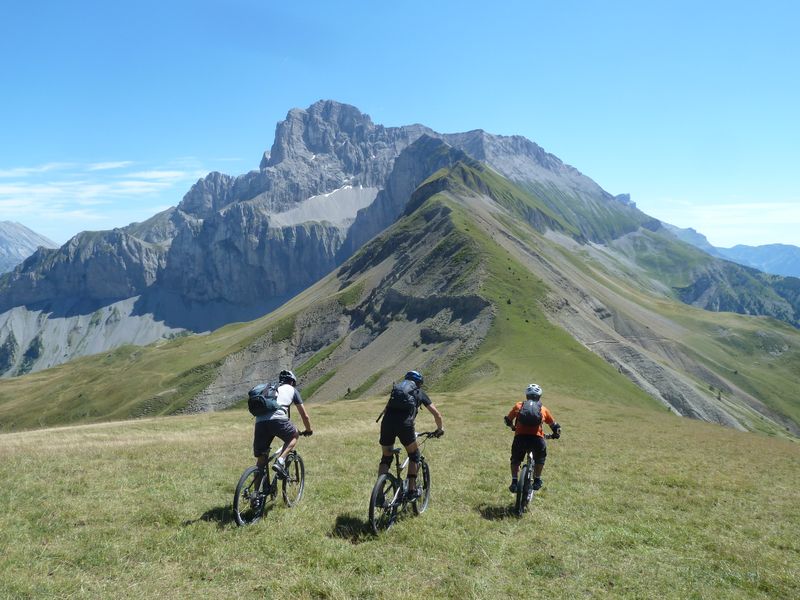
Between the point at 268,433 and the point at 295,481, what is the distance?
2.70 meters

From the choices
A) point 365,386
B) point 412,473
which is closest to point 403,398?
point 412,473

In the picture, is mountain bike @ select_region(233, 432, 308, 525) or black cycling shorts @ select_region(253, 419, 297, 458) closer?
mountain bike @ select_region(233, 432, 308, 525)

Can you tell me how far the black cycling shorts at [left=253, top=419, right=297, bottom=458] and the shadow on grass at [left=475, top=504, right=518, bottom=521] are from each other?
6.24 m

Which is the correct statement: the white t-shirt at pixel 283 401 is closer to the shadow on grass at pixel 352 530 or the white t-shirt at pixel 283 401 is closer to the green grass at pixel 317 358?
the shadow on grass at pixel 352 530

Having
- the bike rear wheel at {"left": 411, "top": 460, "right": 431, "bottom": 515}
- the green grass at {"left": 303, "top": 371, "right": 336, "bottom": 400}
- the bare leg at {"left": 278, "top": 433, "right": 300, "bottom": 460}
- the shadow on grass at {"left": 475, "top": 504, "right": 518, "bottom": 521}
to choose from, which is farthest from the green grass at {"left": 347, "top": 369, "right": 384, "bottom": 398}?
the bare leg at {"left": 278, "top": 433, "right": 300, "bottom": 460}

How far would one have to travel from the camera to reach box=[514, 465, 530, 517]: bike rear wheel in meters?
16.0

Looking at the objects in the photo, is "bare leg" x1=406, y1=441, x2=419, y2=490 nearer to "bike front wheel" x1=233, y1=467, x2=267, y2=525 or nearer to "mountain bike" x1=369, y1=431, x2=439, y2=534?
"mountain bike" x1=369, y1=431, x2=439, y2=534

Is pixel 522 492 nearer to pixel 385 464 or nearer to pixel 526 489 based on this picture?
pixel 526 489

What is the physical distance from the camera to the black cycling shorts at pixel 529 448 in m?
16.6

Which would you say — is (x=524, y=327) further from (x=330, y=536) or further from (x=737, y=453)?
(x=330, y=536)

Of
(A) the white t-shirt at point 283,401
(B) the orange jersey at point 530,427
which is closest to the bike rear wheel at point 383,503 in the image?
(A) the white t-shirt at point 283,401

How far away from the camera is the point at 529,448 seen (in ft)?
54.7

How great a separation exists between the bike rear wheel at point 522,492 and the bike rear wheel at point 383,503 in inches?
157

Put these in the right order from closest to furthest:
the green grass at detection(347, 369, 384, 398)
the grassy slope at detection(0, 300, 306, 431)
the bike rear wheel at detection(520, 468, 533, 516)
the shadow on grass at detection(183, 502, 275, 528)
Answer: the shadow on grass at detection(183, 502, 275, 528) < the bike rear wheel at detection(520, 468, 533, 516) < the green grass at detection(347, 369, 384, 398) < the grassy slope at detection(0, 300, 306, 431)
